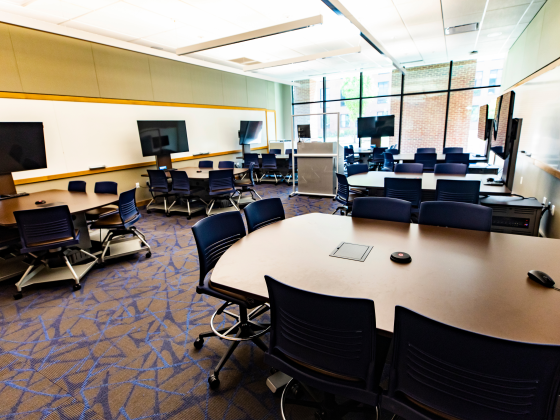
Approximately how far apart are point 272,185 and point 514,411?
8.51 meters

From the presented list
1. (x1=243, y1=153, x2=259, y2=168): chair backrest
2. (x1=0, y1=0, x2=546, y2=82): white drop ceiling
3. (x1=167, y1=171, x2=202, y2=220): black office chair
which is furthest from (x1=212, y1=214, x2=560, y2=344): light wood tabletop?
(x1=243, y1=153, x2=259, y2=168): chair backrest

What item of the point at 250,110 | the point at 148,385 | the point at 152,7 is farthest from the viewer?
the point at 250,110

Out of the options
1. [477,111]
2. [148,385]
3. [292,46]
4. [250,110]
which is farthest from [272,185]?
[148,385]

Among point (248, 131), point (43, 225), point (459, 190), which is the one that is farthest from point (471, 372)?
point (248, 131)

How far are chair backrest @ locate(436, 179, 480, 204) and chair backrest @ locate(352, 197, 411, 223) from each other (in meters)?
1.44

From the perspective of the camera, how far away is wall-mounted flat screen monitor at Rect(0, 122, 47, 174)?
14.4 ft

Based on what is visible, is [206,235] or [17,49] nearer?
[206,235]

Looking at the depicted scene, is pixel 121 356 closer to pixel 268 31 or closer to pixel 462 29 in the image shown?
pixel 268 31

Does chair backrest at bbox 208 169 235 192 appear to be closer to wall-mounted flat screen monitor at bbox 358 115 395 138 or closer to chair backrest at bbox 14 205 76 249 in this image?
chair backrest at bbox 14 205 76 249

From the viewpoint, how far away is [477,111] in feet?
30.9

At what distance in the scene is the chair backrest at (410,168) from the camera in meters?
5.39

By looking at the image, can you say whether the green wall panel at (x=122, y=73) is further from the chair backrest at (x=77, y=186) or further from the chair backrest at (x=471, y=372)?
the chair backrest at (x=471, y=372)

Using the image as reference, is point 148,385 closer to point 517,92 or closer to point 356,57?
point 517,92

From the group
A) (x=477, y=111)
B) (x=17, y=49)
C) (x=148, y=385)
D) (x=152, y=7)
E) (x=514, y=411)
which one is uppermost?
(x=152, y=7)
